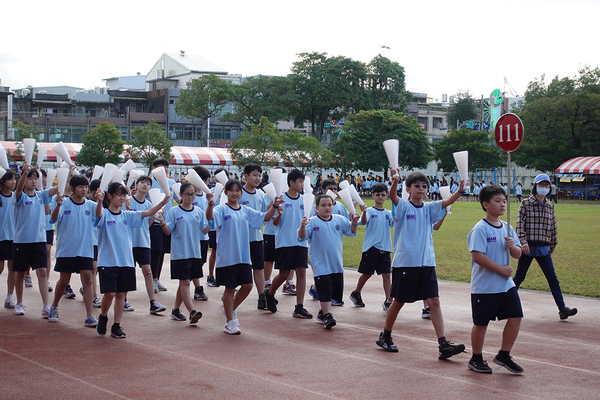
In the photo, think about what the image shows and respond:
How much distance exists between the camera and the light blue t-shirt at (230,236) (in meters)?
7.30

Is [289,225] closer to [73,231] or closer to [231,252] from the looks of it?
[231,252]

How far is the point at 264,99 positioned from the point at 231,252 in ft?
205

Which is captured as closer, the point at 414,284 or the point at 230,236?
the point at 414,284

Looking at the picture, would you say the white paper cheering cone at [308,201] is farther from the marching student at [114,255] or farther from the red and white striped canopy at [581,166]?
the red and white striped canopy at [581,166]

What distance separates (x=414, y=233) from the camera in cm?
662

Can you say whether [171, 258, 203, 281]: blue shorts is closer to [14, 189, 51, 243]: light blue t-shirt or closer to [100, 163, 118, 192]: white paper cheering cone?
[100, 163, 118, 192]: white paper cheering cone

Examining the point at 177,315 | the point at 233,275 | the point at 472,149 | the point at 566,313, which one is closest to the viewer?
the point at 233,275

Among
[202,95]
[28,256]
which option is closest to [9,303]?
[28,256]

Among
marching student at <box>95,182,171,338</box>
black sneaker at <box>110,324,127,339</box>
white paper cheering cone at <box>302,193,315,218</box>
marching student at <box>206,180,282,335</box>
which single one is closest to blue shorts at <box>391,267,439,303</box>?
white paper cheering cone at <box>302,193,315,218</box>

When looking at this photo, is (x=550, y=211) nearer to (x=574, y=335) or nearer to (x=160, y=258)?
(x=574, y=335)

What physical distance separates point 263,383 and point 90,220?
3.73 meters

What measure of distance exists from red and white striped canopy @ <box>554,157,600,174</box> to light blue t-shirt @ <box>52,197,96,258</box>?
1995 inches

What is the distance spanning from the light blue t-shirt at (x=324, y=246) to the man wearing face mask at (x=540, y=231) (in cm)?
258

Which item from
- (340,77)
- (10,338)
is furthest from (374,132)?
(10,338)
